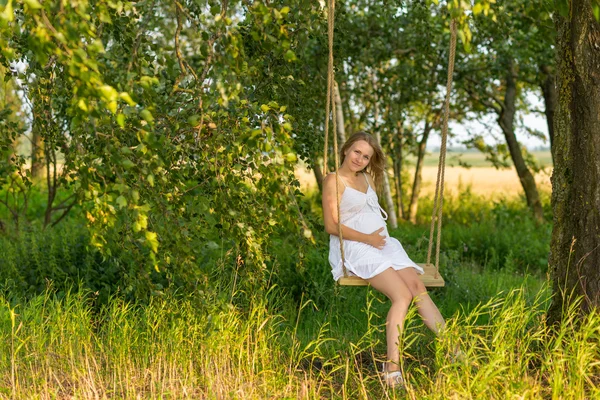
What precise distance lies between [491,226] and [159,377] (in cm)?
691

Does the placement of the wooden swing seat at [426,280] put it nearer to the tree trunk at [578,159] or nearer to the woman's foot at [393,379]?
the woman's foot at [393,379]

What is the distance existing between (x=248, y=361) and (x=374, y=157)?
151cm

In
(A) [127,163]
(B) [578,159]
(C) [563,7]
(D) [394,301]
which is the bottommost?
(D) [394,301]

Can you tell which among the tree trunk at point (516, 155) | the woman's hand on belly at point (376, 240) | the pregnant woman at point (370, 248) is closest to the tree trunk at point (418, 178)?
the tree trunk at point (516, 155)

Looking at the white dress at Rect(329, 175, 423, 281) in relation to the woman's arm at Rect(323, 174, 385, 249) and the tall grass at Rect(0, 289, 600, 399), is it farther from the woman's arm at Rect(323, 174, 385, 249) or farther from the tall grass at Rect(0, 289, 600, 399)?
the tall grass at Rect(0, 289, 600, 399)

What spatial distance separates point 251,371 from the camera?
3988 millimetres

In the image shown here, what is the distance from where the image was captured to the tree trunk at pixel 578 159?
12.9ft

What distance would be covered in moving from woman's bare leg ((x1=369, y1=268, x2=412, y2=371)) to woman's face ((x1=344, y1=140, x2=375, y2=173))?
2.41ft

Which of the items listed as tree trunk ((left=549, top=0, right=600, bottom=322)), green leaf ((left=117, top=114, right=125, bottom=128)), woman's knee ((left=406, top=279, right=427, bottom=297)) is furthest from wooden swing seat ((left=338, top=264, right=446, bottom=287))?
green leaf ((left=117, top=114, right=125, bottom=128))

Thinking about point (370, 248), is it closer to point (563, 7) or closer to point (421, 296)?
point (421, 296)

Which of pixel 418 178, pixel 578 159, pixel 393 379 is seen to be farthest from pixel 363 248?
pixel 418 178

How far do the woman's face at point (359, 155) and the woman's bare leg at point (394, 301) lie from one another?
0.74 metres

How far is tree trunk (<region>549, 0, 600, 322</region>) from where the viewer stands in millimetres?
3924

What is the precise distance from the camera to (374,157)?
4.65 metres
